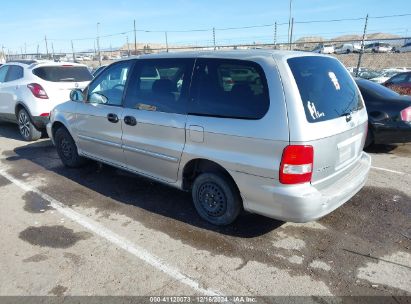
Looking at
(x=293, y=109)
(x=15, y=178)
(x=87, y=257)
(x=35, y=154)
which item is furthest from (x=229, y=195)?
(x=35, y=154)

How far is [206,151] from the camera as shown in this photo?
3.63 m

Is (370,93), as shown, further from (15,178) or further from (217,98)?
(15,178)

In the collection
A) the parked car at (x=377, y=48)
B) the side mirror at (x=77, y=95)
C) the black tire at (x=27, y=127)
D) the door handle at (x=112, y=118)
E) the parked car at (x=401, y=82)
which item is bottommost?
the black tire at (x=27, y=127)

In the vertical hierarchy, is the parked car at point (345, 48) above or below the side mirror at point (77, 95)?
above

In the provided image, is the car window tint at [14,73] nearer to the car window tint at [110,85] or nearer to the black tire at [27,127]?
the black tire at [27,127]

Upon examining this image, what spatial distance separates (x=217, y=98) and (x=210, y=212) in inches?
49.3

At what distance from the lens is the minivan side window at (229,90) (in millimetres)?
3268

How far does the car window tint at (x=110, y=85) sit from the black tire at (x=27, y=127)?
3242 millimetres

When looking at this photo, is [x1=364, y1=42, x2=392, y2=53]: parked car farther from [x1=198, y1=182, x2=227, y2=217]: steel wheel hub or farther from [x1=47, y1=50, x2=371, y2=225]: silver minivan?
[x1=198, y1=182, x2=227, y2=217]: steel wheel hub

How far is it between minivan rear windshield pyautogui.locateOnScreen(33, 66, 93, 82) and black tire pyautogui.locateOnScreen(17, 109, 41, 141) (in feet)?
2.91

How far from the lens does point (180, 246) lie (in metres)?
3.55

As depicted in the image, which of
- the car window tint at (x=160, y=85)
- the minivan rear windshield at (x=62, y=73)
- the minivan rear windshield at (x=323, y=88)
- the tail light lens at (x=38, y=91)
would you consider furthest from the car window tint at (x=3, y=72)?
the minivan rear windshield at (x=323, y=88)

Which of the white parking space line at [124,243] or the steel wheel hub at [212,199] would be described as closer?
the white parking space line at [124,243]

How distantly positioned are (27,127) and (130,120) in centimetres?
448
